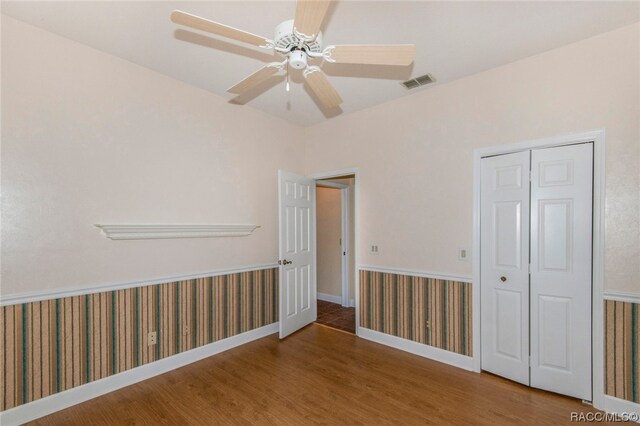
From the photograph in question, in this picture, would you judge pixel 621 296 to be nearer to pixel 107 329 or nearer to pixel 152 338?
pixel 152 338

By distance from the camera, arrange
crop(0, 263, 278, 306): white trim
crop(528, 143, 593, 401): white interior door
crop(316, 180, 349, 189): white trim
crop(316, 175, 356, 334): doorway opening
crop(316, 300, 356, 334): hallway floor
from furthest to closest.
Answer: crop(316, 175, 356, 334): doorway opening, crop(316, 180, 349, 189): white trim, crop(316, 300, 356, 334): hallway floor, crop(528, 143, 593, 401): white interior door, crop(0, 263, 278, 306): white trim

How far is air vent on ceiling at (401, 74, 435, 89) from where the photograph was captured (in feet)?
9.84

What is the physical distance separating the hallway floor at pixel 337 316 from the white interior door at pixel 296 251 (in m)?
0.26

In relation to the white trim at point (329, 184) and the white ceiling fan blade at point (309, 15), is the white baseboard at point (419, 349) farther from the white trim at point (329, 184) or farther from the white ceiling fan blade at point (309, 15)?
the white ceiling fan blade at point (309, 15)

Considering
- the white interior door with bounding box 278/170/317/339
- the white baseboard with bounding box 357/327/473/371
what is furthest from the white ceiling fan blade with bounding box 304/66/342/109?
the white baseboard with bounding box 357/327/473/371

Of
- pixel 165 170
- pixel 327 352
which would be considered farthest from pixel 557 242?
pixel 165 170

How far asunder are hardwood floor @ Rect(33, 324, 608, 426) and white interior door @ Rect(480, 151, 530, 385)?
224 millimetres

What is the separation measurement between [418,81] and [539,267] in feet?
6.89

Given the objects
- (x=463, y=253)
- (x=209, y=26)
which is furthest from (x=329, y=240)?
(x=209, y=26)

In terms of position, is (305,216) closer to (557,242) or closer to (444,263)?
(444,263)

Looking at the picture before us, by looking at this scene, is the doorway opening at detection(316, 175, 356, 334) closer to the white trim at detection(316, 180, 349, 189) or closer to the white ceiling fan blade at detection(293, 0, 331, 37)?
the white trim at detection(316, 180, 349, 189)

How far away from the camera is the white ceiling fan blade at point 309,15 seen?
1342 mm

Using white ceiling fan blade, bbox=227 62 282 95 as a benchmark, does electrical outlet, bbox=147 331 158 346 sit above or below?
below

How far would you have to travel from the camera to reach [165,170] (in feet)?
9.88
